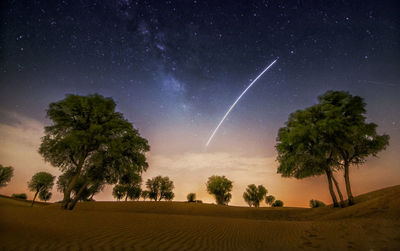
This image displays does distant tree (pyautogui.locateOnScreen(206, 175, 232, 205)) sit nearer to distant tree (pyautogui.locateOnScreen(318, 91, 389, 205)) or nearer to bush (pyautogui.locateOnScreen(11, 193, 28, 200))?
distant tree (pyautogui.locateOnScreen(318, 91, 389, 205))

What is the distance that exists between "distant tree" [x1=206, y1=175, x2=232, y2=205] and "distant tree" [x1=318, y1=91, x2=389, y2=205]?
136ft

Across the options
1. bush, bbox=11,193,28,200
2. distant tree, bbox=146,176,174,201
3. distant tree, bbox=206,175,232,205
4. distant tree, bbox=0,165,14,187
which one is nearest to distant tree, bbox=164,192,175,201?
distant tree, bbox=146,176,174,201

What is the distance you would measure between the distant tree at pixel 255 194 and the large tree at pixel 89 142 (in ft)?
198

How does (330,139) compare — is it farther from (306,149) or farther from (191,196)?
(191,196)

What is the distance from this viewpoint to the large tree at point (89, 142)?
50.5 feet

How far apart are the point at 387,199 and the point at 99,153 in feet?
84.1

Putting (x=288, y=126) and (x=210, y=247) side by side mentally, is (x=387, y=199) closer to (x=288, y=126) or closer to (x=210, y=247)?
(x=288, y=126)

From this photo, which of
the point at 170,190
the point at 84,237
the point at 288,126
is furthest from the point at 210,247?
the point at 170,190

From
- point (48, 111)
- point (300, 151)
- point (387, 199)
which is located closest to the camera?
Result: point (387, 199)

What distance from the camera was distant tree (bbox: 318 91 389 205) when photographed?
17922 mm

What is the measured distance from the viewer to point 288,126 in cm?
2189

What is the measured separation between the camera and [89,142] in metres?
15.6

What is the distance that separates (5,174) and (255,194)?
78.7 meters

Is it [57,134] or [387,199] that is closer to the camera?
[387,199]
